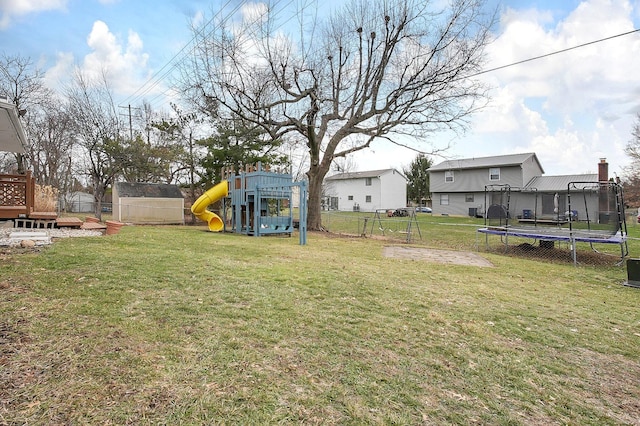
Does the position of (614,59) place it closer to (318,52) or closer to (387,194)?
(318,52)

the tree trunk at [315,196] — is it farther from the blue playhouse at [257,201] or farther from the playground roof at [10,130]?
the playground roof at [10,130]

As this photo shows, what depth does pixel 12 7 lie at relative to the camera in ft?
31.5

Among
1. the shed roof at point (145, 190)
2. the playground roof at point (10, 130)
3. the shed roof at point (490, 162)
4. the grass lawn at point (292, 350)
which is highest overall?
the shed roof at point (490, 162)

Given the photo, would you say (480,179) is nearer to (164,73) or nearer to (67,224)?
(164,73)

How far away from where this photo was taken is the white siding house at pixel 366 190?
41.5m

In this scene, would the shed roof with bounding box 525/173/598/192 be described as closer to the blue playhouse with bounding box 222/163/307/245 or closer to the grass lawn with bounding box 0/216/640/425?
the blue playhouse with bounding box 222/163/307/245

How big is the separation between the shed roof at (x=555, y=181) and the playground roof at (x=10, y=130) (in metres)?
30.2

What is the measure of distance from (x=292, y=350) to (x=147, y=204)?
18496mm

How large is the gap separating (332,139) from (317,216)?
3501 mm

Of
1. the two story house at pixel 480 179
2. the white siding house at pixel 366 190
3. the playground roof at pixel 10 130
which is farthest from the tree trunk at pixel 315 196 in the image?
the white siding house at pixel 366 190

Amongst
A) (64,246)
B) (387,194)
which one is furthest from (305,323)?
(387,194)

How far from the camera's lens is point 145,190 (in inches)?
761

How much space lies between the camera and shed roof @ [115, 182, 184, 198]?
1884cm

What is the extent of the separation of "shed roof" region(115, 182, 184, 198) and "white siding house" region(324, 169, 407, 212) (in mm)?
23130
